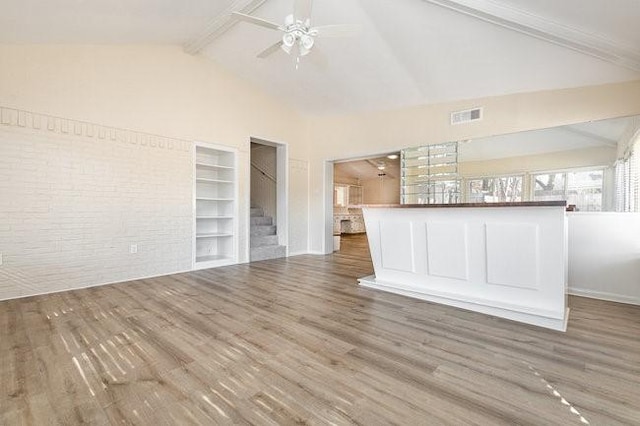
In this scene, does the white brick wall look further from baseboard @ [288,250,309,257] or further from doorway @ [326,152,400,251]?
doorway @ [326,152,400,251]

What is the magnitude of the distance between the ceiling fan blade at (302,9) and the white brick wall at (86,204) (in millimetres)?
2899

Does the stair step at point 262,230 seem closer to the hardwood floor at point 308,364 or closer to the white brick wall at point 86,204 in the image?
the white brick wall at point 86,204

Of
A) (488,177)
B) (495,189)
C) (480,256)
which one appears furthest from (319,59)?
(480,256)

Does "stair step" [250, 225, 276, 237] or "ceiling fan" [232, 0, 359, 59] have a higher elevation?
"ceiling fan" [232, 0, 359, 59]

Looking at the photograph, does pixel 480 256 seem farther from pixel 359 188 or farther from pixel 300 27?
pixel 359 188

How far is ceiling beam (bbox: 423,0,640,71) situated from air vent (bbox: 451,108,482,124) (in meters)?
1.32

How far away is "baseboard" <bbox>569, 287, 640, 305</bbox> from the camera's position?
3.35m

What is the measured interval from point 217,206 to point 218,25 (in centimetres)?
303

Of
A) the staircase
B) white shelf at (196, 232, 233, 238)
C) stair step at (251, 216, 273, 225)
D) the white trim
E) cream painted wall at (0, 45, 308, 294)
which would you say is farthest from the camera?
stair step at (251, 216, 273, 225)

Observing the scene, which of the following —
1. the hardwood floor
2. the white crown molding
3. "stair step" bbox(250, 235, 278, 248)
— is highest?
the white crown molding

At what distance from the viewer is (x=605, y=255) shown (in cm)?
355

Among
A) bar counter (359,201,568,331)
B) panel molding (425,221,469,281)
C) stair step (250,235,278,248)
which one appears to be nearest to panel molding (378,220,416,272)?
bar counter (359,201,568,331)

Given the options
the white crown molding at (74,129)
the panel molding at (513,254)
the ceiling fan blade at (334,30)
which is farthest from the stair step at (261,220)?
the panel molding at (513,254)

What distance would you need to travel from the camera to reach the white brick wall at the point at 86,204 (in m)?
3.46
